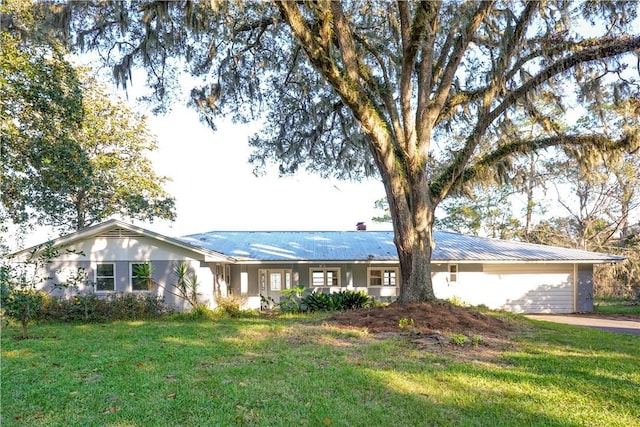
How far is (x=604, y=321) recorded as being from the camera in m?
14.2

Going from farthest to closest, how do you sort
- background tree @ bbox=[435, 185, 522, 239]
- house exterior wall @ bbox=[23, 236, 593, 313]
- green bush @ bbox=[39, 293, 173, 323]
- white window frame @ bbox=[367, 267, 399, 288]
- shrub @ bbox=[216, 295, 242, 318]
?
background tree @ bbox=[435, 185, 522, 239], white window frame @ bbox=[367, 267, 399, 288], house exterior wall @ bbox=[23, 236, 593, 313], shrub @ bbox=[216, 295, 242, 318], green bush @ bbox=[39, 293, 173, 323]

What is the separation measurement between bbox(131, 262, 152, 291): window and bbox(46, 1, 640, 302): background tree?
18.9 ft

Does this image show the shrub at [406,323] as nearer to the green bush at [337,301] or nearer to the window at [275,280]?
the green bush at [337,301]

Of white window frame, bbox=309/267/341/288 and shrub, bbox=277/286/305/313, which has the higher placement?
white window frame, bbox=309/267/341/288

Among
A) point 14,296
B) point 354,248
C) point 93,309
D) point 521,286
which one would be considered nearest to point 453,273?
point 521,286

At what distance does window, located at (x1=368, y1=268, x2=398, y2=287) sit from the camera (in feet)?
57.7

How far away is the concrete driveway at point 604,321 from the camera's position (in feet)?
40.5

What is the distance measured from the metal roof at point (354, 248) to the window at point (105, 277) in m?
2.91

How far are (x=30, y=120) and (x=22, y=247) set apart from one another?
5.38 m

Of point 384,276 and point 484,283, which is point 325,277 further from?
point 484,283

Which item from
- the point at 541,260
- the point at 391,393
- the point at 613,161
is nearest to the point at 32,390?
the point at 391,393

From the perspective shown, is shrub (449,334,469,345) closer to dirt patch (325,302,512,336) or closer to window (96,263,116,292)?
dirt patch (325,302,512,336)

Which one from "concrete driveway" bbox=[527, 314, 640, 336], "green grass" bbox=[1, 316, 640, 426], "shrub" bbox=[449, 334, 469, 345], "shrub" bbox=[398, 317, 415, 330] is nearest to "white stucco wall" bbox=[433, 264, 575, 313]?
"concrete driveway" bbox=[527, 314, 640, 336]

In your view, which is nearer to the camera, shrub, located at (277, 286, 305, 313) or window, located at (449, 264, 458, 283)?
shrub, located at (277, 286, 305, 313)
